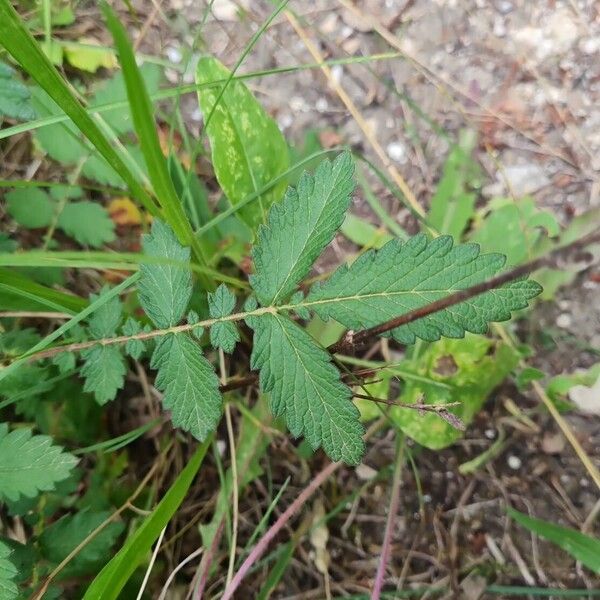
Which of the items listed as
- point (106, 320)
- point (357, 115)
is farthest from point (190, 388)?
point (357, 115)

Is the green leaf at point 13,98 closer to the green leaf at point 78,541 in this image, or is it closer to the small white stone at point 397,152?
the green leaf at point 78,541

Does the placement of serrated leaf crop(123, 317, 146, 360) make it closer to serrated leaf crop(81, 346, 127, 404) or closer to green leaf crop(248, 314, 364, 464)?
serrated leaf crop(81, 346, 127, 404)

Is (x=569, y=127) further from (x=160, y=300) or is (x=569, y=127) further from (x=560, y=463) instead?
(x=160, y=300)

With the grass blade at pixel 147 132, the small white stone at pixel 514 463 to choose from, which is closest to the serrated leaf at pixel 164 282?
the grass blade at pixel 147 132

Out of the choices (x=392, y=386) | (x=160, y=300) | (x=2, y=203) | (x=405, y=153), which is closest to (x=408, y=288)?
(x=160, y=300)

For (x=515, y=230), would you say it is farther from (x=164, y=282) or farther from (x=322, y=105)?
(x=164, y=282)

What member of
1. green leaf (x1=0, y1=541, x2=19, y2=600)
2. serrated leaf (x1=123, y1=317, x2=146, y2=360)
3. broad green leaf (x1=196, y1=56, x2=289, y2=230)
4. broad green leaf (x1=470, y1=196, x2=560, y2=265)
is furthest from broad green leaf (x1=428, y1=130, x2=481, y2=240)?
green leaf (x1=0, y1=541, x2=19, y2=600)
